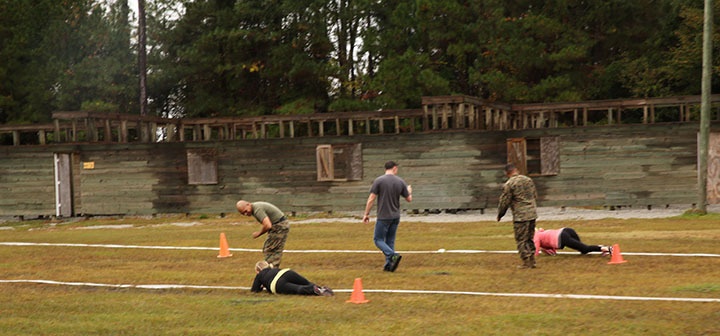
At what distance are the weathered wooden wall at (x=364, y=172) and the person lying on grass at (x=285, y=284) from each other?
18336 millimetres

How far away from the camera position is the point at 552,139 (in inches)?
1242

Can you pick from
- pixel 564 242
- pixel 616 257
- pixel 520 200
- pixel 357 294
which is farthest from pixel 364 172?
pixel 357 294

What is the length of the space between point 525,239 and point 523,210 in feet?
1.73

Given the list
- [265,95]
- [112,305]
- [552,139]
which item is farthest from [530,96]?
[112,305]

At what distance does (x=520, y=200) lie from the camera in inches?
633

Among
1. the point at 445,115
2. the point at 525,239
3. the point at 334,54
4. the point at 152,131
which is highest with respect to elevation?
the point at 334,54

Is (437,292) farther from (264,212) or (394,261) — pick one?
(264,212)

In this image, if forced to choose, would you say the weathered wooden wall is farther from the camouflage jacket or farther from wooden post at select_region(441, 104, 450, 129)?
the camouflage jacket

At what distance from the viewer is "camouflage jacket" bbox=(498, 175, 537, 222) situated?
1602 cm

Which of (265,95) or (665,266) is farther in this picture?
(265,95)

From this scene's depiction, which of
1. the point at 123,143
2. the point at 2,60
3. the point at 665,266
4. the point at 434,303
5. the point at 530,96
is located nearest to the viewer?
the point at 434,303

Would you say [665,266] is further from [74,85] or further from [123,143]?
[74,85]

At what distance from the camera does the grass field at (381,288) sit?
438 inches

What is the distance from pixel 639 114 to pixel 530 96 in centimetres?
577
